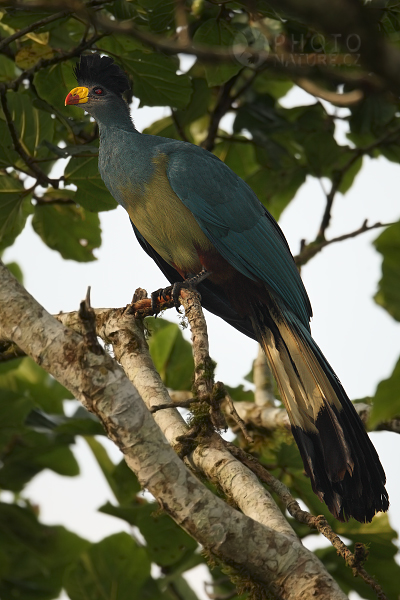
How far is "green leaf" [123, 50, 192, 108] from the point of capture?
398 centimetres

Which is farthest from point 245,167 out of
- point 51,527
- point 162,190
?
point 51,527

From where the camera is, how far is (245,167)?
5680mm

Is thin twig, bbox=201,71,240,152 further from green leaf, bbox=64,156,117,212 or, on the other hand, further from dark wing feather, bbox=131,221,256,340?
green leaf, bbox=64,156,117,212

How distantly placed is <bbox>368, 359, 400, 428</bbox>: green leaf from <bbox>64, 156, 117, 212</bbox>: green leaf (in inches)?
114

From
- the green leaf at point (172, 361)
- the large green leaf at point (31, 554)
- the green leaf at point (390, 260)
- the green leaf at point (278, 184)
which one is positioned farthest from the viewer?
the green leaf at point (278, 184)

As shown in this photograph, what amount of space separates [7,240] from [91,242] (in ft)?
2.06

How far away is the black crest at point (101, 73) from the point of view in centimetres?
456

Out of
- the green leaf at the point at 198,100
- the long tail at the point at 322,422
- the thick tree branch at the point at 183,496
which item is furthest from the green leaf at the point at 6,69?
the thick tree branch at the point at 183,496

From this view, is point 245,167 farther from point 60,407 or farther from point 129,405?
point 129,405

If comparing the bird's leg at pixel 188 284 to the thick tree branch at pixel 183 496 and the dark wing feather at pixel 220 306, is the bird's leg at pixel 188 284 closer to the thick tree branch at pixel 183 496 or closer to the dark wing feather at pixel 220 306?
the dark wing feather at pixel 220 306

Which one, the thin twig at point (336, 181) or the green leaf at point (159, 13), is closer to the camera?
the green leaf at point (159, 13)

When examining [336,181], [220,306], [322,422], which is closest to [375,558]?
[322,422]

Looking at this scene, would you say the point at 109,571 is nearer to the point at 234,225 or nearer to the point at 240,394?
the point at 240,394

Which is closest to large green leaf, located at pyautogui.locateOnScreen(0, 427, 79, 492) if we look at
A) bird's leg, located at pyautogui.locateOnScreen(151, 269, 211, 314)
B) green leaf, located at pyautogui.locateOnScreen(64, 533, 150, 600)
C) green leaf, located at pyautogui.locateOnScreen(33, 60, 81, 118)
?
green leaf, located at pyautogui.locateOnScreen(64, 533, 150, 600)
